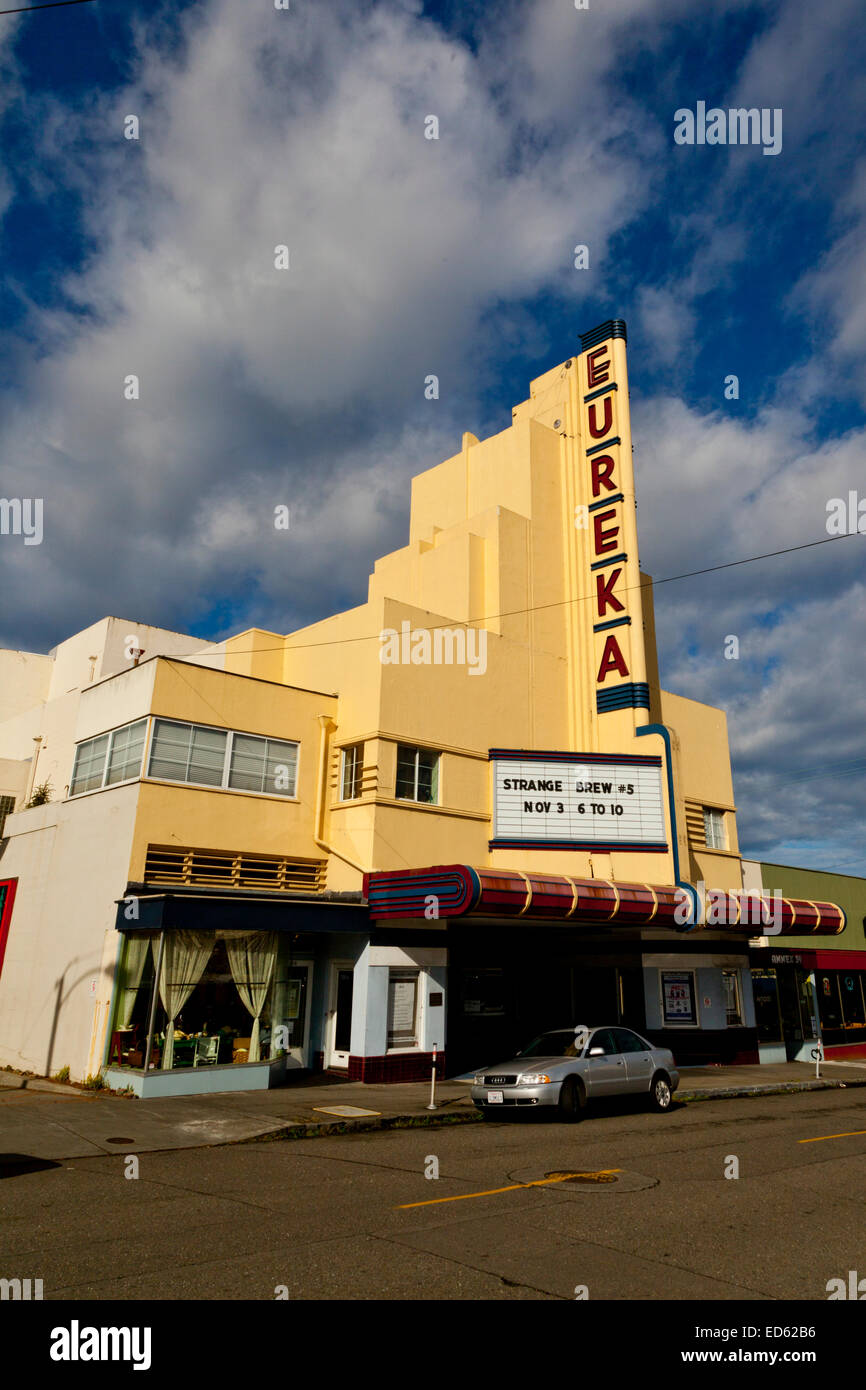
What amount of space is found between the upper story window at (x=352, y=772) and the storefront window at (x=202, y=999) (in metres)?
4.34

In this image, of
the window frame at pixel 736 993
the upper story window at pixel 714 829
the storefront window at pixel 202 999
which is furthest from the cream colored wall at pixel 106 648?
the window frame at pixel 736 993

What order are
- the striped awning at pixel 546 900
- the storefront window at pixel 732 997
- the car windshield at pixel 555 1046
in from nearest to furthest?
the car windshield at pixel 555 1046
the striped awning at pixel 546 900
the storefront window at pixel 732 997

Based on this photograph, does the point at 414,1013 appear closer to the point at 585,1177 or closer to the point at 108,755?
the point at 108,755

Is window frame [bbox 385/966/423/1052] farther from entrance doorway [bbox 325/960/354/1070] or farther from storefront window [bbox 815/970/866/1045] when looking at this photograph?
storefront window [bbox 815/970/866/1045]

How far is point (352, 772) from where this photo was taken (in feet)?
75.9

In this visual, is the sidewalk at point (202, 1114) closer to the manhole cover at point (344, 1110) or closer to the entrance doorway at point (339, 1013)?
the manhole cover at point (344, 1110)

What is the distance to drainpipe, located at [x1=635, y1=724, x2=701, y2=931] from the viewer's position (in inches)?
900

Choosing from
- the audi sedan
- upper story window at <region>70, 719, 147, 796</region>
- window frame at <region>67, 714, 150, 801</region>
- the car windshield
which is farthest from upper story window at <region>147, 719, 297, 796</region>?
the audi sedan

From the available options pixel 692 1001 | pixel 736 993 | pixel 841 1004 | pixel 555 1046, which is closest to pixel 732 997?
pixel 736 993

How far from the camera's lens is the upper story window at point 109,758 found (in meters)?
20.9

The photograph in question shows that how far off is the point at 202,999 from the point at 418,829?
21.8 ft

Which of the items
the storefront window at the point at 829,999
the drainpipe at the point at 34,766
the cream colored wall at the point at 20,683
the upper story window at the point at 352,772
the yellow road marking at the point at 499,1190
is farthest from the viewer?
the cream colored wall at the point at 20,683
